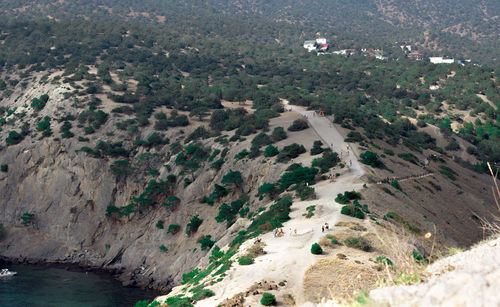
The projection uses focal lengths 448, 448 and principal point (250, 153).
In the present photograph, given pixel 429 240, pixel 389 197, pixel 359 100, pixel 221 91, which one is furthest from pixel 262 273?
pixel 359 100

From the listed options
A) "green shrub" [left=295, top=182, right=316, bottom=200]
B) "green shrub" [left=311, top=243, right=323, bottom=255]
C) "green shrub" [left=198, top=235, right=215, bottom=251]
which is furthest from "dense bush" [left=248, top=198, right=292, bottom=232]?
"green shrub" [left=198, top=235, right=215, bottom=251]

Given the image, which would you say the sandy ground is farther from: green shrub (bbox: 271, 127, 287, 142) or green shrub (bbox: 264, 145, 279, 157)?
green shrub (bbox: 271, 127, 287, 142)

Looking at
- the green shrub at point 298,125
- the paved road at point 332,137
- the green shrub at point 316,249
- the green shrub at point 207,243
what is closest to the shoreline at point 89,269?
the green shrub at point 207,243

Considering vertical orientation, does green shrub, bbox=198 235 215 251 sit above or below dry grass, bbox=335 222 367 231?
below

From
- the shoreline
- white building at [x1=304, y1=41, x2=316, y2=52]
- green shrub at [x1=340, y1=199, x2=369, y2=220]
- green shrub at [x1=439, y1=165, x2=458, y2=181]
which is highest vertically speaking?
green shrub at [x1=340, y1=199, x2=369, y2=220]

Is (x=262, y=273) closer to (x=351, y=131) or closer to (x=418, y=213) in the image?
(x=418, y=213)

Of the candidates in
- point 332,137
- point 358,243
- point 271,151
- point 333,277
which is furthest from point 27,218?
point 333,277
